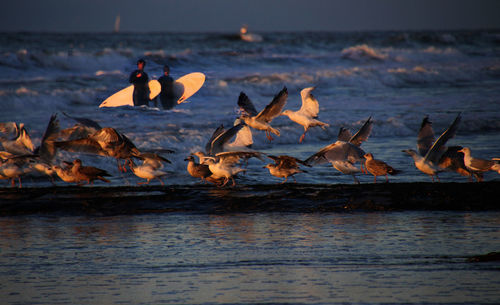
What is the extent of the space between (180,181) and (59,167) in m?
1.79

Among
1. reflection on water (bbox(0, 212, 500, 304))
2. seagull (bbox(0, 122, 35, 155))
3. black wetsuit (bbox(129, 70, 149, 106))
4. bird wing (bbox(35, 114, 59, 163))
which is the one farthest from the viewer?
black wetsuit (bbox(129, 70, 149, 106))

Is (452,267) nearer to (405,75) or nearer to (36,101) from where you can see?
(36,101)

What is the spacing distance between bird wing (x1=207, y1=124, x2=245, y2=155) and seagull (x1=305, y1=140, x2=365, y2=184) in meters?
1.16

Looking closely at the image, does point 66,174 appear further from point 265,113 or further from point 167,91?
point 265,113

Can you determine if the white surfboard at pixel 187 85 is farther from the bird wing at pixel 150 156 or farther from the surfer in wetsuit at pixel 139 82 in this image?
the bird wing at pixel 150 156

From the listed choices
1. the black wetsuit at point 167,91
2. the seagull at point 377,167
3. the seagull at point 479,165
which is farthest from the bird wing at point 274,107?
the seagull at point 479,165

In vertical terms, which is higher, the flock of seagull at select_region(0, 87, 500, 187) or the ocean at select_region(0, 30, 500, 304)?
the flock of seagull at select_region(0, 87, 500, 187)

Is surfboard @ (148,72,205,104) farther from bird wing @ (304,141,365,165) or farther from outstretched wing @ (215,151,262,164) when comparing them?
bird wing @ (304,141,365,165)

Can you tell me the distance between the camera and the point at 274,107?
422 inches

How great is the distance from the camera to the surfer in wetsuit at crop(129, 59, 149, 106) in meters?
11.6

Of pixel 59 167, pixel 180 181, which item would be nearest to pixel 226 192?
pixel 180 181

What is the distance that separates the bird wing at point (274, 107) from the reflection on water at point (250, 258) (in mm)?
2727

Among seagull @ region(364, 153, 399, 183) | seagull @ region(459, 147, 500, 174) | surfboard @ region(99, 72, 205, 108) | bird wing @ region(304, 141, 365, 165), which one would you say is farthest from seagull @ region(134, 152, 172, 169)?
seagull @ region(459, 147, 500, 174)

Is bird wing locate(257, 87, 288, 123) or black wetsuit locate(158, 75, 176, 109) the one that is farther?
black wetsuit locate(158, 75, 176, 109)
